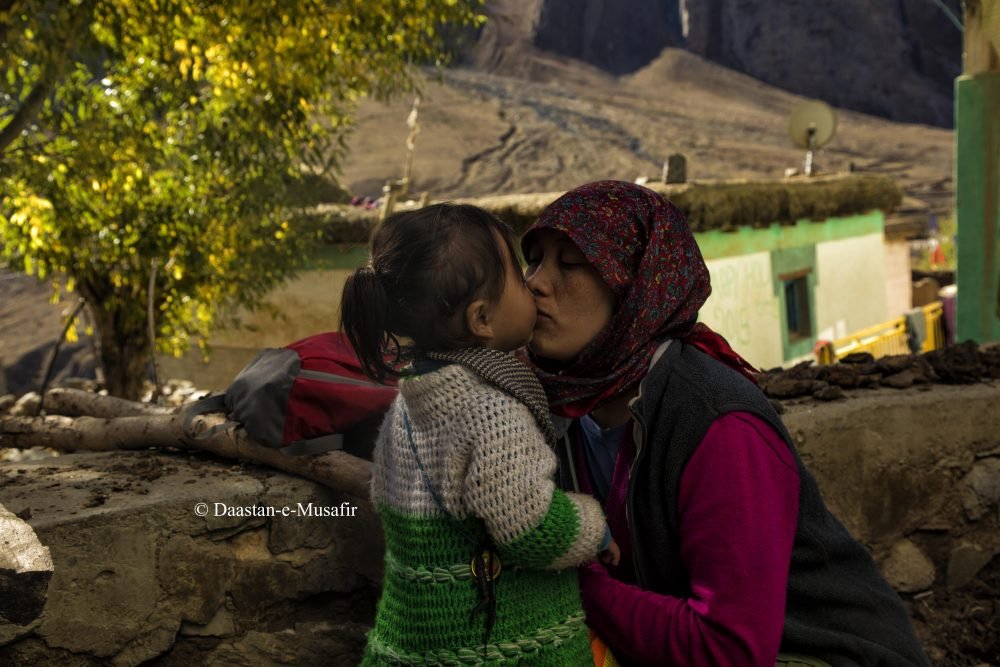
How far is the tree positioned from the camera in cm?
728

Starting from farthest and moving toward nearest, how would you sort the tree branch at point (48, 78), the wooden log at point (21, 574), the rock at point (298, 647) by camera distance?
1. the tree branch at point (48, 78)
2. the rock at point (298, 647)
3. the wooden log at point (21, 574)

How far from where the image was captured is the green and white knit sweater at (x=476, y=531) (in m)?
1.62

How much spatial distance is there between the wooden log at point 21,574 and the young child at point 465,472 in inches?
28.4

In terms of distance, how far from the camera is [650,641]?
175cm

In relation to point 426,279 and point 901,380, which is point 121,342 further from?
point 426,279

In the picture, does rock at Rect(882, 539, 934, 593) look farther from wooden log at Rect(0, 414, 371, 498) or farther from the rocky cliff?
the rocky cliff

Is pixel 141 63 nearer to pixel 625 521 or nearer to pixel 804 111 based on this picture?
pixel 625 521

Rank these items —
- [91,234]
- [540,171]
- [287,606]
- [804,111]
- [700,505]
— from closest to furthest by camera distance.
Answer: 1. [700,505]
2. [287,606]
3. [91,234]
4. [804,111]
5. [540,171]

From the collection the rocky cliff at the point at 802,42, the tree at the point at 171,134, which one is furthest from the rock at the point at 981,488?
the rocky cliff at the point at 802,42

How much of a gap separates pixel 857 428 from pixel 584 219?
147 centimetres

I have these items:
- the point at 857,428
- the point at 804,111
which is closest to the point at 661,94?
the point at 804,111

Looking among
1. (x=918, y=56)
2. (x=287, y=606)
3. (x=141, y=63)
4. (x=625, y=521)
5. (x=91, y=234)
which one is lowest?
(x=287, y=606)

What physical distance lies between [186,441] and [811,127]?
42.2 feet

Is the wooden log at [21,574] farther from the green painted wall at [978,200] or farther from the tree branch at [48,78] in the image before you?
the green painted wall at [978,200]
